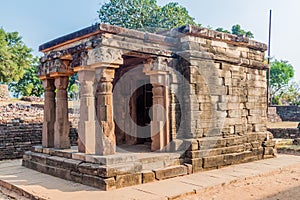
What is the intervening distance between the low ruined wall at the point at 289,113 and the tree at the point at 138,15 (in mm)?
14335

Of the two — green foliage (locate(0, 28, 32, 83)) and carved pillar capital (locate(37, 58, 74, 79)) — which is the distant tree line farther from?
carved pillar capital (locate(37, 58, 74, 79))

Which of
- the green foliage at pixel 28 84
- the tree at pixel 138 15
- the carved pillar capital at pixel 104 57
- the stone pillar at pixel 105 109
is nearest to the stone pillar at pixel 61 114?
the carved pillar capital at pixel 104 57

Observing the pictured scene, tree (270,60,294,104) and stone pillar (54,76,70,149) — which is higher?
tree (270,60,294,104)

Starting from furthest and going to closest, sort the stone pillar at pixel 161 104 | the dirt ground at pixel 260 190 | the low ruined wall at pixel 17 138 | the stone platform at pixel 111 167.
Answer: the low ruined wall at pixel 17 138, the stone pillar at pixel 161 104, the stone platform at pixel 111 167, the dirt ground at pixel 260 190

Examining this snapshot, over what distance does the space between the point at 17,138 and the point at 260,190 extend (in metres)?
8.60

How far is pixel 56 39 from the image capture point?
737cm

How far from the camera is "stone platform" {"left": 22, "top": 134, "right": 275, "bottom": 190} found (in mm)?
5586

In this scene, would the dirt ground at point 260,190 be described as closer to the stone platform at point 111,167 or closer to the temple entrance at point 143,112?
the stone platform at point 111,167

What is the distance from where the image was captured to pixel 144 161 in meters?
6.14

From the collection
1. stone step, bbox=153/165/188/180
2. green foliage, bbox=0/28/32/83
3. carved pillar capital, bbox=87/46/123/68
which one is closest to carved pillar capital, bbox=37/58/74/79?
carved pillar capital, bbox=87/46/123/68

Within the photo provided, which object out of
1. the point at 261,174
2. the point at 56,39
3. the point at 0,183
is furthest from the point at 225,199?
the point at 56,39

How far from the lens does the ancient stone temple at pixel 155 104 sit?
5945 millimetres

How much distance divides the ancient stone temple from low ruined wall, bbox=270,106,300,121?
2307cm

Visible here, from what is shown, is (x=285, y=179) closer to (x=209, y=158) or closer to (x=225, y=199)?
(x=209, y=158)
